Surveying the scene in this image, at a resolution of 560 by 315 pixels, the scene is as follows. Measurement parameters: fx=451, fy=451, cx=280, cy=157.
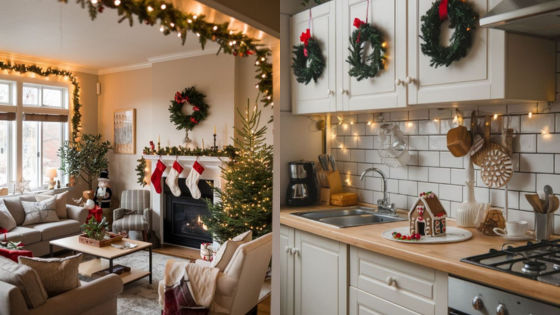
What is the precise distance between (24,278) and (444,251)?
3.66 ft

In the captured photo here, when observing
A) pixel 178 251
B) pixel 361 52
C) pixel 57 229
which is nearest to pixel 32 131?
pixel 57 229

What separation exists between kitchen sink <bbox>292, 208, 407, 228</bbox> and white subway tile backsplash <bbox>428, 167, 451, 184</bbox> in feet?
0.72

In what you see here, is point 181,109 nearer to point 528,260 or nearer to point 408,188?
point 528,260

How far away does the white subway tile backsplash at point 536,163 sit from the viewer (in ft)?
4.96

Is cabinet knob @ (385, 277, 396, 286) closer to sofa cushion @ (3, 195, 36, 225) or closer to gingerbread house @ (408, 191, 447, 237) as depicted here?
gingerbread house @ (408, 191, 447, 237)

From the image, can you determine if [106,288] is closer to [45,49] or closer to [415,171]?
[45,49]

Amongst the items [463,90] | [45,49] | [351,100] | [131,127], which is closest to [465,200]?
[463,90]

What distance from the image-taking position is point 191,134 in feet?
4.25

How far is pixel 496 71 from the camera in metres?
1.43

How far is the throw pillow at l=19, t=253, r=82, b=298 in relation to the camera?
34.6 inches

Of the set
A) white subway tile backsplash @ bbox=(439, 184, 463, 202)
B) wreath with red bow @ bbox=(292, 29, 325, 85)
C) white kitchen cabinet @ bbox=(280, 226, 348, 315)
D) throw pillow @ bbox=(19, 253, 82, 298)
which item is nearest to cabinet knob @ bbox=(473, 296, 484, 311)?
white kitchen cabinet @ bbox=(280, 226, 348, 315)

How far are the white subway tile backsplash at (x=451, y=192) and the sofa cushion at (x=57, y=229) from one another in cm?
142

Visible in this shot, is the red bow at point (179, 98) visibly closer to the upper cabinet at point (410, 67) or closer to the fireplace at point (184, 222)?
the fireplace at point (184, 222)

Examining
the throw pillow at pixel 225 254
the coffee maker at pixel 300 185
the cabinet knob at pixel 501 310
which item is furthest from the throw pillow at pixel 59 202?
the coffee maker at pixel 300 185
